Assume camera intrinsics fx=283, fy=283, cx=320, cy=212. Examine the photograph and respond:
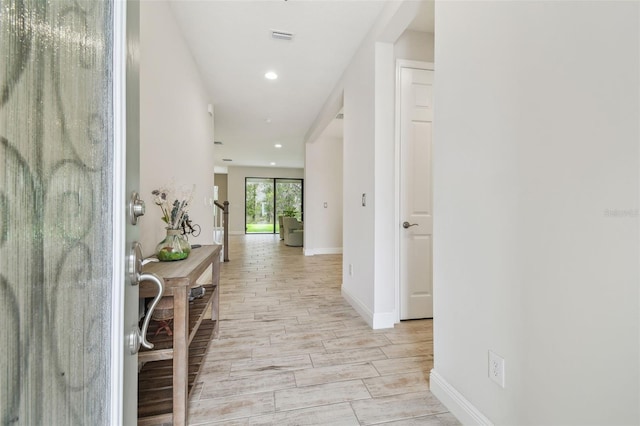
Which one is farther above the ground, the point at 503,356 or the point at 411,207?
the point at 411,207

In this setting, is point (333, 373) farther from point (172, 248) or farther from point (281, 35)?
point (281, 35)

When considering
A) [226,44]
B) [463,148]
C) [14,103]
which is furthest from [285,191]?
[14,103]

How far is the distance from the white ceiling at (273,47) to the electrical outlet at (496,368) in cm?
215

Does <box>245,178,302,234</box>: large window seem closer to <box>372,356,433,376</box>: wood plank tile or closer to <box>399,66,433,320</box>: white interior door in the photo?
<box>399,66,433,320</box>: white interior door

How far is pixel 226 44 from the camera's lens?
2666 mm

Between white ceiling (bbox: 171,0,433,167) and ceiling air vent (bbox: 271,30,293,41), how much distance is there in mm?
39

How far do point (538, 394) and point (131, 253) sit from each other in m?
1.32

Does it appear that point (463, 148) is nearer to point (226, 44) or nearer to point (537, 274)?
point (537, 274)

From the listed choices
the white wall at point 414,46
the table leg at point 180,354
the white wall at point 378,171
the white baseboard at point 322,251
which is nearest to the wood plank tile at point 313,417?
the table leg at point 180,354

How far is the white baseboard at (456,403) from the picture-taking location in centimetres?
122

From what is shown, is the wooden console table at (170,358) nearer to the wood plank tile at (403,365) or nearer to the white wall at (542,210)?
the wood plank tile at (403,365)

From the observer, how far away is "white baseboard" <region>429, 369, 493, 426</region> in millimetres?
1220

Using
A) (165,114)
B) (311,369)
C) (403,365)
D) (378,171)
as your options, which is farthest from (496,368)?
(165,114)

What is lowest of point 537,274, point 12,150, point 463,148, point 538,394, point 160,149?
point 538,394
